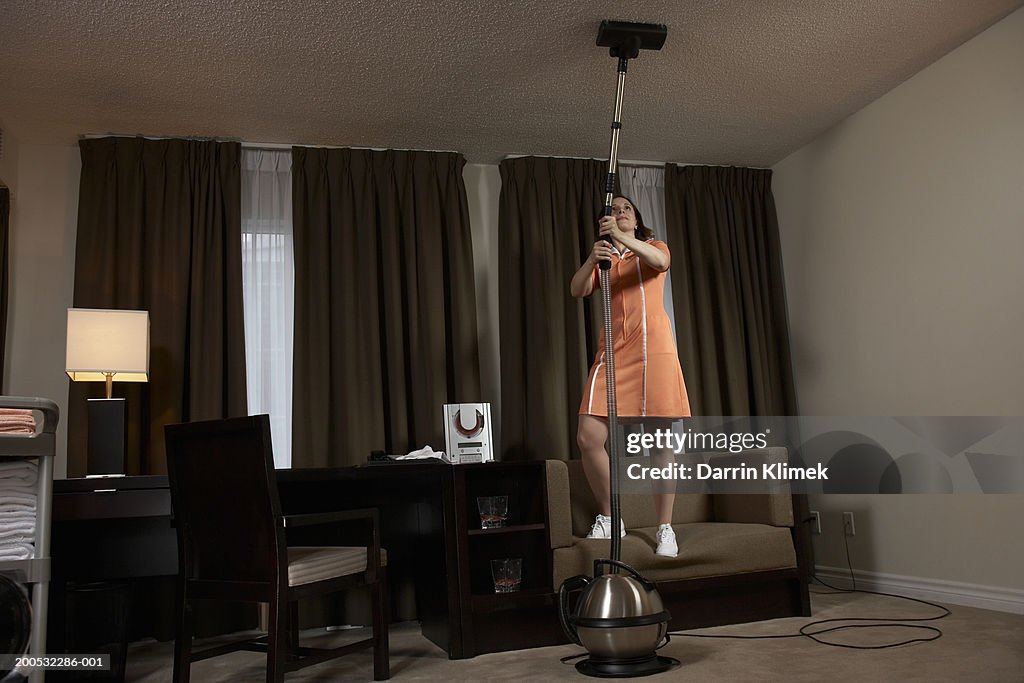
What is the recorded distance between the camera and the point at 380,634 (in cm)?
265

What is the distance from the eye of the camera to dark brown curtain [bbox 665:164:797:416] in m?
4.56

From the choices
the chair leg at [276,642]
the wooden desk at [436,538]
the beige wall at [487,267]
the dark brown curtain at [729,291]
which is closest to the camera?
the chair leg at [276,642]

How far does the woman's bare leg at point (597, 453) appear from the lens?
3.21m

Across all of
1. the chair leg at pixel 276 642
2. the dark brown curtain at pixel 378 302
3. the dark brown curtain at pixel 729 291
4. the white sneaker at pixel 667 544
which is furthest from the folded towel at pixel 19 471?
the dark brown curtain at pixel 729 291

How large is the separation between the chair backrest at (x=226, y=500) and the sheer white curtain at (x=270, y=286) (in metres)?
1.42

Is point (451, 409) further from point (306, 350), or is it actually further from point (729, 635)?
point (729, 635)

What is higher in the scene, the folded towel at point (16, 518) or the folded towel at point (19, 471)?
the folded towel at point (19, 471)

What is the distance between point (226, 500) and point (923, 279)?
3130mm

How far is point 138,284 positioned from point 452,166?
1.64 metres

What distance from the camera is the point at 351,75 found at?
11.6 feet

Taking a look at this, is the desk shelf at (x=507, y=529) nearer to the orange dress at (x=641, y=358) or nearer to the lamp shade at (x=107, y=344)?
the orange dress at (x=641, y=358)

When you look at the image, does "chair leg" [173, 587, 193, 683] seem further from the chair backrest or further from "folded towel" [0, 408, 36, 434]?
"folded towel" [0, 408, 36, 434]
